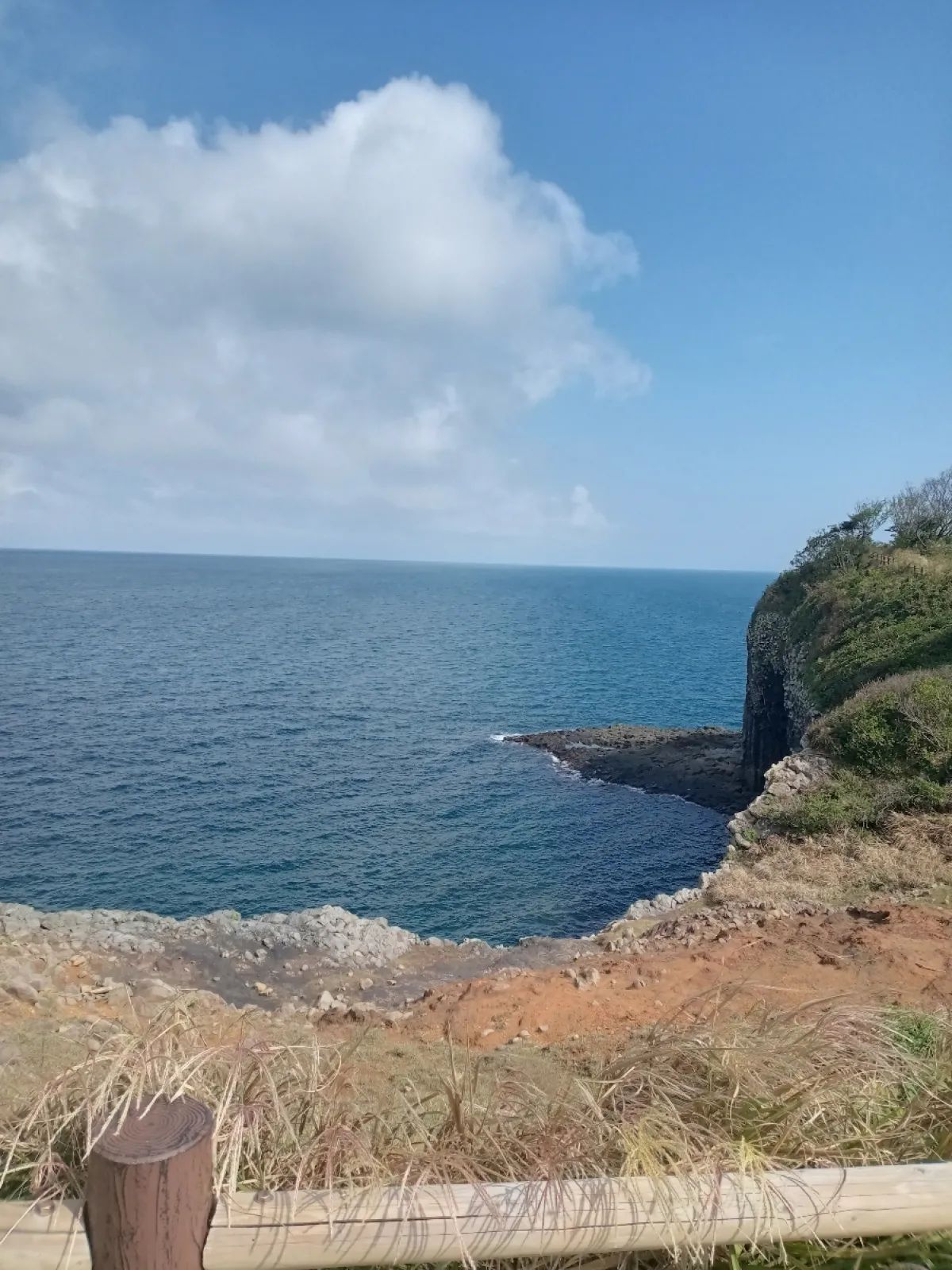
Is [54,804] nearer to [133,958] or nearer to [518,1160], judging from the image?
[133,958]

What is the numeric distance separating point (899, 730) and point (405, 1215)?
21.6 metres

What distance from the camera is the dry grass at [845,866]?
52.5 feet

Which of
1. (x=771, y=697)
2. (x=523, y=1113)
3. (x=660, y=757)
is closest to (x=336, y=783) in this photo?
(x=660, y=757)

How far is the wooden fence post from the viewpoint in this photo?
Result: 2912mm

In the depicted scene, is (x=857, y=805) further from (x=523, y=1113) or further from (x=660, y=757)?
(x=660, y=757)

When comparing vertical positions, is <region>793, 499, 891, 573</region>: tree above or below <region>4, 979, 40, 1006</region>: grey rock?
above

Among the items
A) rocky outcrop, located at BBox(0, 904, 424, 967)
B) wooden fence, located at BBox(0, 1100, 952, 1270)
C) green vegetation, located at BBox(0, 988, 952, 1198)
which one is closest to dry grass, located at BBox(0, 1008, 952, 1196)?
green vegetation, located at BBox(0, 988, 952, 1198)

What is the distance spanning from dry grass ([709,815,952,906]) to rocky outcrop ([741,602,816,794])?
13.0 m

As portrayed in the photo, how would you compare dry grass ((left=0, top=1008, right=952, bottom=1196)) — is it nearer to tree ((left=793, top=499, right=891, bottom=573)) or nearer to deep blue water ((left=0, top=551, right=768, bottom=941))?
deep blue water ((left=0, top=551, right=768, bottom=941))

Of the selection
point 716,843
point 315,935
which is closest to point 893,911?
point 315,935

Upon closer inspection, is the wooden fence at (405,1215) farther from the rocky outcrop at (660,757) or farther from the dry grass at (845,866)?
the rocky outcrop at (660,757)

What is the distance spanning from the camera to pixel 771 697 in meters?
38.5

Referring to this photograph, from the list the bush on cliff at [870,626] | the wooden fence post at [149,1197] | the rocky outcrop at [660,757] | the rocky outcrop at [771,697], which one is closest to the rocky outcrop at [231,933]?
the wooden fence post at [149,1197]

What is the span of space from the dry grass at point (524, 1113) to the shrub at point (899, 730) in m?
17.5
